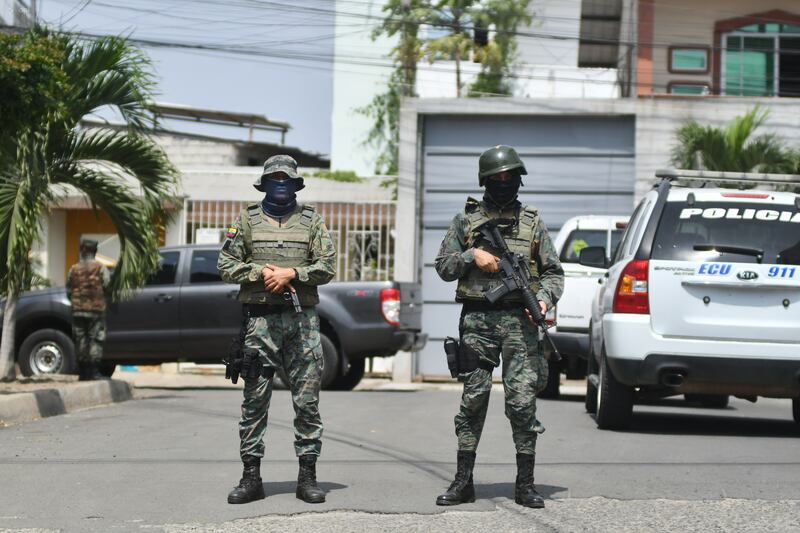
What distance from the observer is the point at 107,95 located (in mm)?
14141

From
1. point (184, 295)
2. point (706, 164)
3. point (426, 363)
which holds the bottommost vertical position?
point (426, 363)

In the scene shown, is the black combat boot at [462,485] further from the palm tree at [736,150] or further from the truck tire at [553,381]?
the palm tree at [736,150]

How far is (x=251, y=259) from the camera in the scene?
6867 mm

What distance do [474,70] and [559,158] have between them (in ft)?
52.3

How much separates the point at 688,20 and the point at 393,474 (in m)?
22.4

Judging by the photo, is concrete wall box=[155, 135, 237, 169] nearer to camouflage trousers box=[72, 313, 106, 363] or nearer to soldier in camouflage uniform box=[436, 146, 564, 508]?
camouflage trousers box=[72, 313, 106, 363]

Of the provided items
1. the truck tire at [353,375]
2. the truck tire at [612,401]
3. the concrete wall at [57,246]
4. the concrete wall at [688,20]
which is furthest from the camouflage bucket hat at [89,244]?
the concrete wall at [688,20]

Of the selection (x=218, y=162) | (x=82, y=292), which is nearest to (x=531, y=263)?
(x=82, y=292)

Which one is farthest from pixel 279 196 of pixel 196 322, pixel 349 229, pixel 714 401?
pixel 349 229

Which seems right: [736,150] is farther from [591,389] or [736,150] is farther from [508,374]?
[508,374]

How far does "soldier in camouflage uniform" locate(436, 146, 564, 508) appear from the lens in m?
6.55

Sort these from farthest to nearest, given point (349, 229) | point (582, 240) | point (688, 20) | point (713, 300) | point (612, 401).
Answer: point (688, 20) < point (349, 229) < point (582, 240) < point (612, 401) < point (713, 300)

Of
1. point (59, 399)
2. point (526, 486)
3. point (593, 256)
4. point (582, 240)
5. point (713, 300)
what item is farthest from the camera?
point (582, 240)

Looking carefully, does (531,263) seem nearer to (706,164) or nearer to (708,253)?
(708,253)
